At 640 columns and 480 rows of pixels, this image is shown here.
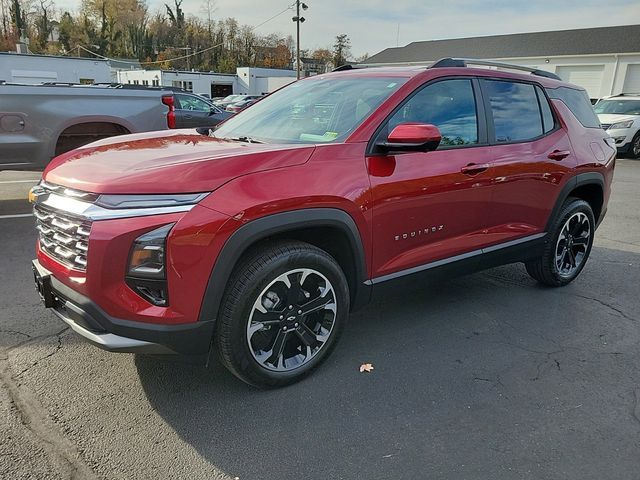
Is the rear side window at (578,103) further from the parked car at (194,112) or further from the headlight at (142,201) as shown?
the parked car at (194,112)

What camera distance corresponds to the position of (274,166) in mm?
2611

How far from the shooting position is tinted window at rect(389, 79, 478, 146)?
3.31m

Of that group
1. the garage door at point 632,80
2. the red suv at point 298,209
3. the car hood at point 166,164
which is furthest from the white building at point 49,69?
the garage door at point 632,80

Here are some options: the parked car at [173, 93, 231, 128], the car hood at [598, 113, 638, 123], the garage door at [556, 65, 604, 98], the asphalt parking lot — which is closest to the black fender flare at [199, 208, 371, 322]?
the asphalt parking lot

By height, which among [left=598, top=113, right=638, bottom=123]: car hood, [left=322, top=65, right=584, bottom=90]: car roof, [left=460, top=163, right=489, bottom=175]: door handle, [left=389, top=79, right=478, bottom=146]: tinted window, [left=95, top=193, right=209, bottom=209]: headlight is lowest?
[left=95, top=193, right=209, bottom=209]: headlight

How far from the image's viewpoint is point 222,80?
5756 centimetres

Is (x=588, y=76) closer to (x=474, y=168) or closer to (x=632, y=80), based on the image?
Result: (x=632, y=80)

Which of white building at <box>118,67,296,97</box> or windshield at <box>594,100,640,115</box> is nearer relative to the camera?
windshield at <box>594,100,640,115</box>

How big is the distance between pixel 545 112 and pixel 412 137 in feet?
6.77

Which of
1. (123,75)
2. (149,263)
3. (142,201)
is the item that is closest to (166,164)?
(142,201)

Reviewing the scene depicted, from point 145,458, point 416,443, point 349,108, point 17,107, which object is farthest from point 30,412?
point 17,107

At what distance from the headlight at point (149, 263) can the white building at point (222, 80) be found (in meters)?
52.4

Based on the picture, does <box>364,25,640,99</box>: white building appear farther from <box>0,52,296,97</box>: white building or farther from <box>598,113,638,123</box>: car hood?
<box>0,52,296,97</box>: white building

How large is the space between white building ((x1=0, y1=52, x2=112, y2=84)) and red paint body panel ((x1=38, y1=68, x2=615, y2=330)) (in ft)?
88.9
